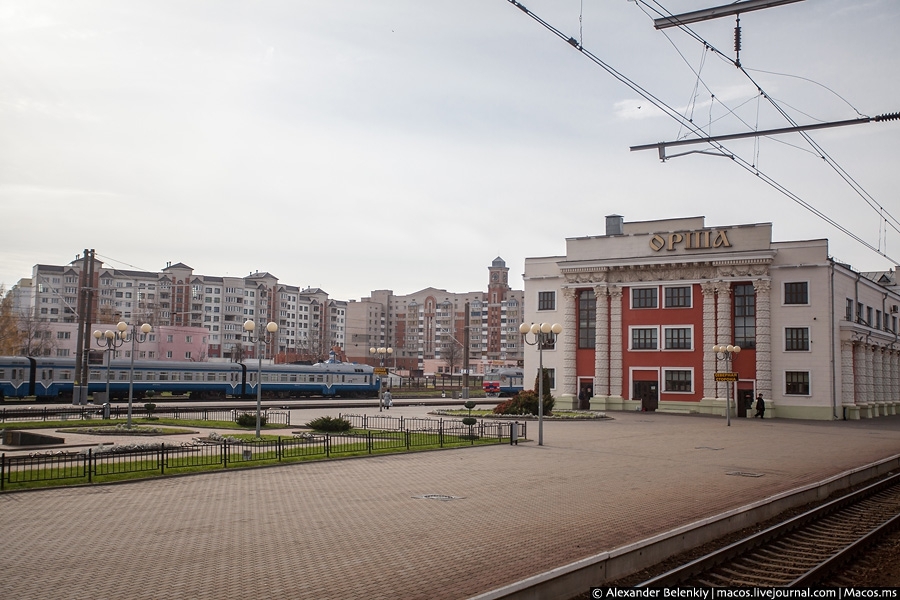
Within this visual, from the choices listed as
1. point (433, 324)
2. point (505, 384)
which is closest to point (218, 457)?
point (505, 384)

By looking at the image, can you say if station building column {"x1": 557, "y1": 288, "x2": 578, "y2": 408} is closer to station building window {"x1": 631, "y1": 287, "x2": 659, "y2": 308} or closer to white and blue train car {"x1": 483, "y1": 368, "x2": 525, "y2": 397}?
station building window {"x1": 631, "y1": 287, "x2": 659, "y2": 308}

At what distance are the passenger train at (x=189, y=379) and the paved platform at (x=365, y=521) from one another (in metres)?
34.0

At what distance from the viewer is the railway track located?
10234 mm

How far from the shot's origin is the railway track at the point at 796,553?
403 inches

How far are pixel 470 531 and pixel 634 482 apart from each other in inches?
294

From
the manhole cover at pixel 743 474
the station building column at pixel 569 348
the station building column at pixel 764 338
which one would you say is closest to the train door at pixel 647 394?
the station building column at pixel 569 348

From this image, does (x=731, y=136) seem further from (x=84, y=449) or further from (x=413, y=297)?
(x=413, y=297)

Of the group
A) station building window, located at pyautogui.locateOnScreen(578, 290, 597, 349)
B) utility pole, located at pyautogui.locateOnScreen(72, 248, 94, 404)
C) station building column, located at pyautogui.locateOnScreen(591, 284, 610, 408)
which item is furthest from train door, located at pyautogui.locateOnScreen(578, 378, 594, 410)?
utility pole, located at pyautogui.locateOnScreen(72, 248, 94, 404)

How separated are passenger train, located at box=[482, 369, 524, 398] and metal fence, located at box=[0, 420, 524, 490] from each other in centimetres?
5638

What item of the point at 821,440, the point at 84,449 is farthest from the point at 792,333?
the point at 84,449

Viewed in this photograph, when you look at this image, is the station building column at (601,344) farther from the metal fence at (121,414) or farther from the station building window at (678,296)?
the metal fence at (121,414)

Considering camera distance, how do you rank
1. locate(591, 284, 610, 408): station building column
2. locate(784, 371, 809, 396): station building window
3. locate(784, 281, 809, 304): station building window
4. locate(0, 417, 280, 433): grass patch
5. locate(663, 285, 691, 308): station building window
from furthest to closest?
1. locate(591, 284, 610, 408): station building column
2. locate(663, 285, 691, 308): station building window
3. locate(784, 281, 809, 304): station building window
4. locate(784, 371, 809, 396): station building window
5. locate(0, 417, 280, 433): grass patch

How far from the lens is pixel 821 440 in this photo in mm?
33906

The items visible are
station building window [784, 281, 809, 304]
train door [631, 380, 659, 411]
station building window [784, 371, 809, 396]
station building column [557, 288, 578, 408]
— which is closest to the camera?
station building window [784, 371, 809, 396]
